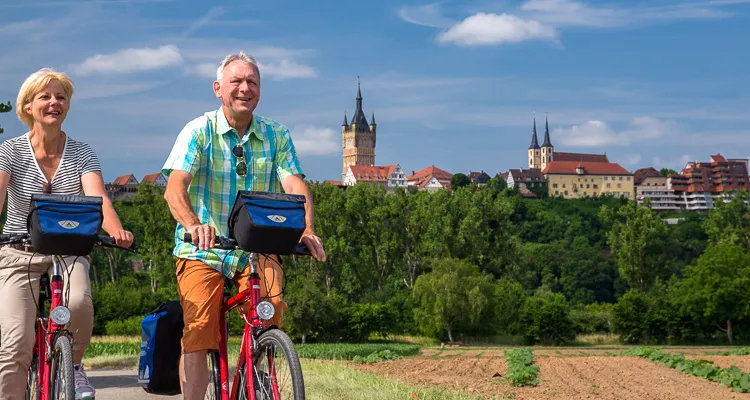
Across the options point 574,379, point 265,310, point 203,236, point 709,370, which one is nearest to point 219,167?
point 203,236

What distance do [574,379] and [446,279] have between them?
102ft

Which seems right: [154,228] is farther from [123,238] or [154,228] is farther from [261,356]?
[261,356]

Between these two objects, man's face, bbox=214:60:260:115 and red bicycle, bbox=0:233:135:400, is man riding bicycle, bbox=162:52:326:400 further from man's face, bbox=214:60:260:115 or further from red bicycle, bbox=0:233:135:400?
red bicycle, bbox=0:233:135:400

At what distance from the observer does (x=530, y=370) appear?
1449 centimetres

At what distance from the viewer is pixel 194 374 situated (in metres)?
5.05

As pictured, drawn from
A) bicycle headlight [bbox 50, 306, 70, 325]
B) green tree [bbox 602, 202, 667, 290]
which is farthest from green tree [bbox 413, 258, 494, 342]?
bicycle headlight [bbox 50, 306, 70, 325]

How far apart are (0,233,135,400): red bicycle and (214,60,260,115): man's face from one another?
2.93 ft

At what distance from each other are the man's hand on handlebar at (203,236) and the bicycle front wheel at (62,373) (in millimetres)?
956

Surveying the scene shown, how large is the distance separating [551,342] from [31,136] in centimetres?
4143

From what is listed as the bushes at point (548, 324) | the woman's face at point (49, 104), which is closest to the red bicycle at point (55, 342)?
the woman's face at point (49, 104)

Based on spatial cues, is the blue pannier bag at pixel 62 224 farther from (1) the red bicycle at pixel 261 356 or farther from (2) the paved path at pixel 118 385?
(2) the paved path at pixel 118 385

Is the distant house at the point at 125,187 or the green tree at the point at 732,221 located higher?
the distant house at the point at 125,187

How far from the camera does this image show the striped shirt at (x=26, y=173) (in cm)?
537

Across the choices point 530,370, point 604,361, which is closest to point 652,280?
point 604,361
